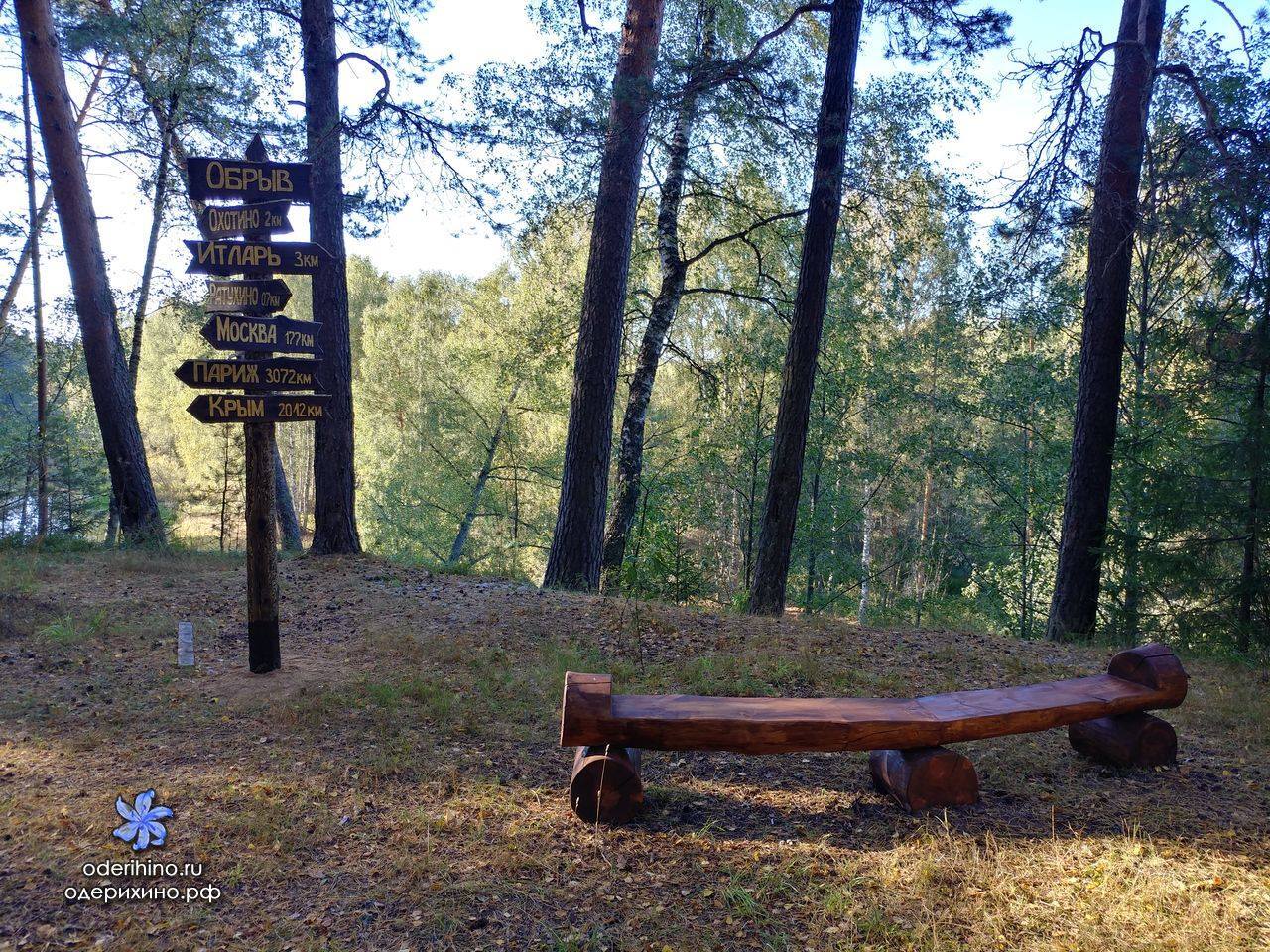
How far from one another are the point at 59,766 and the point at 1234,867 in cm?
602

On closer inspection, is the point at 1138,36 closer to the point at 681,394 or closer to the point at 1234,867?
the point at 1234,867

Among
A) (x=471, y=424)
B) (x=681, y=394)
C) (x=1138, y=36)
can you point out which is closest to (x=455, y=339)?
(x=471, y=424)

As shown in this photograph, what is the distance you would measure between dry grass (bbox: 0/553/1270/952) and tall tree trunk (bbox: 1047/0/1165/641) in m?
2.30

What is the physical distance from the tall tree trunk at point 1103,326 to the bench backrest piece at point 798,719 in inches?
217

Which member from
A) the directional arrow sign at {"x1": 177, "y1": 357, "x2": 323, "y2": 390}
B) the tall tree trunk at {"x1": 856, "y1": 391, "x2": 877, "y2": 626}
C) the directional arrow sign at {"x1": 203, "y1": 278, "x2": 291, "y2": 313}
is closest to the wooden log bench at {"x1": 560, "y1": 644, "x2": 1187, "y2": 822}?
the directional arrow sign at {"x1": 177, "y1": 357, "x2": 323, "y2": 390}

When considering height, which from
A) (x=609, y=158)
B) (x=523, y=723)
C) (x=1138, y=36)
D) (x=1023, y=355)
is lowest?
(x=523, y=723)

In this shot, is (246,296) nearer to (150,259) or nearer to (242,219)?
(242,219)

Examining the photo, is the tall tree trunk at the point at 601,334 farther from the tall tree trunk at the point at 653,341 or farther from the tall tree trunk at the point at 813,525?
the tall tree trunk at the point at 813,525

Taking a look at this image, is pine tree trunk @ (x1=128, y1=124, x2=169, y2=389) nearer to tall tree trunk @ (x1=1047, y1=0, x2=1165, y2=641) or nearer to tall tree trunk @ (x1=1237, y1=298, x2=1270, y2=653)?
tall tree trunk @ (x1=1047, y1=0, x2=1165, y2=641)

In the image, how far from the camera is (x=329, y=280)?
10.1m

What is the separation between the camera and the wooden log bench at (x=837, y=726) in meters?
3.84

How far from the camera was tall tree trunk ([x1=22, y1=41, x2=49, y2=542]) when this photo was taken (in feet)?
40.3

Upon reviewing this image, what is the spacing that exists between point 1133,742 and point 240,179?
280 inches

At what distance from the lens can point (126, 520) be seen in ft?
38.6
